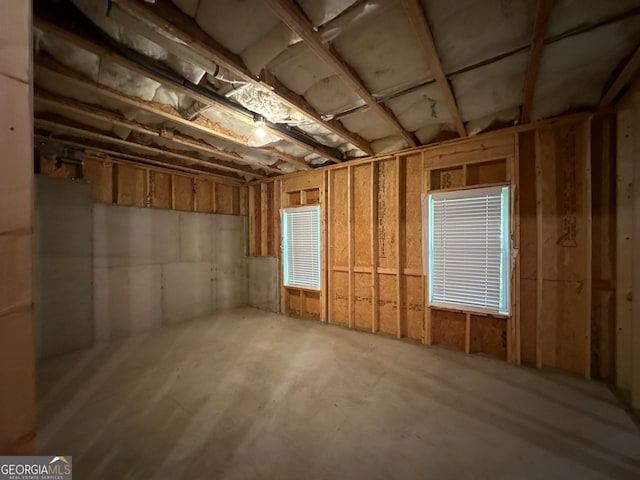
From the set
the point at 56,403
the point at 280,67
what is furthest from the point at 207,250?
the point at 280,67

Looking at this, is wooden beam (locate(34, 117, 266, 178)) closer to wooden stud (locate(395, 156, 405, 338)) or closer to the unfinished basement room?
the unfinished basement room

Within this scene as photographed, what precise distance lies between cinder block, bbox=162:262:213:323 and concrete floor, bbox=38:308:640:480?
1.12m

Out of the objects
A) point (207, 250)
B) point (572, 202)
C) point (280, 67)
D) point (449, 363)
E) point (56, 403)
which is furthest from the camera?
point (207, 250)

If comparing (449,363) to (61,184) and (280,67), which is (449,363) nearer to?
(280,67)

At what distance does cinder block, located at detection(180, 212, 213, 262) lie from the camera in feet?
13.5

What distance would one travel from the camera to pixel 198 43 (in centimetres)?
145

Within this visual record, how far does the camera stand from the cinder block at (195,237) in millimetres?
4109

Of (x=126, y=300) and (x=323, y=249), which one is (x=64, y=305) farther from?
(x=323, y=249)

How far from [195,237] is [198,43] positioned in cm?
334

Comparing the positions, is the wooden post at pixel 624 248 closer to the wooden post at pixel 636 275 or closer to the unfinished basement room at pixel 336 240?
the unfinished basement room at pixel 336 240

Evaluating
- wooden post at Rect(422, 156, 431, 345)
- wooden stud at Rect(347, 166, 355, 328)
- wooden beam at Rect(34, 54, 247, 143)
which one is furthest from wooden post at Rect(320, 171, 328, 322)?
wooden beam at Rect(34, 54, 247, 143)

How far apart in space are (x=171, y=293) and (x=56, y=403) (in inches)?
80.4

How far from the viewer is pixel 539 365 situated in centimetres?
250

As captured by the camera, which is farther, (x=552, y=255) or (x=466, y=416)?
(x=552, y=255)
